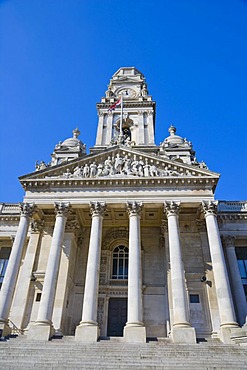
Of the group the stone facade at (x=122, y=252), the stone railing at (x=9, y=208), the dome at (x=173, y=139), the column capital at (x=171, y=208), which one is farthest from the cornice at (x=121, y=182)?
the dome at (x=173, y=139)

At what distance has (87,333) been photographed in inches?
670

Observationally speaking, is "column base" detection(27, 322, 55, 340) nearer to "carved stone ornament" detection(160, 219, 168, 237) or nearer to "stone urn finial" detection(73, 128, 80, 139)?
"carved stone ornament" detection(160, 219, 168, 237)

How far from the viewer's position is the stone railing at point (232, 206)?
26.9 m

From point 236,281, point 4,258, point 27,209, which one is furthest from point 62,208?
point 236,281

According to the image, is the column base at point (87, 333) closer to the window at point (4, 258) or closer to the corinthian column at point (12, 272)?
the corinthian column at point (12, 272)

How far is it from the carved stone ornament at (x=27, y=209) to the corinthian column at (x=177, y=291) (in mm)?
10262

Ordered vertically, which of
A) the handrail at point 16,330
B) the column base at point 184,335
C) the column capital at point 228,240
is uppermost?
the column capital at point 228,240

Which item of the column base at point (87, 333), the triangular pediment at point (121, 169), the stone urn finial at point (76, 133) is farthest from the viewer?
the stone urn finial at point (76, 133)

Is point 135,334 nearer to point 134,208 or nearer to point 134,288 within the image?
point 134,288

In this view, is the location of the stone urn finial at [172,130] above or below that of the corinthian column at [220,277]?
above

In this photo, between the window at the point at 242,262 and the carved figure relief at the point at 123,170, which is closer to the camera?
the carved figure relief at the point at 123,170

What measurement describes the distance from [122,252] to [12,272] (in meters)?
9.95

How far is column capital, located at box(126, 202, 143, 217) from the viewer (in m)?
21.9

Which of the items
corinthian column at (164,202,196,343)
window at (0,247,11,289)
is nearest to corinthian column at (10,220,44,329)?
window at (0,247,11,289)
